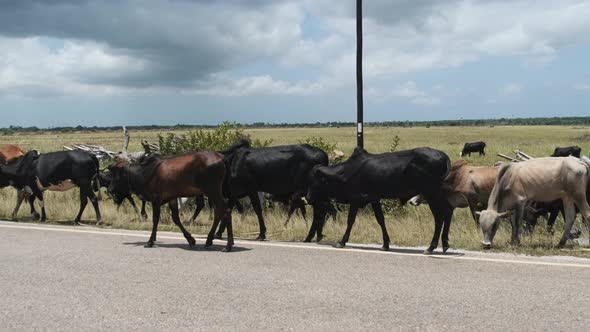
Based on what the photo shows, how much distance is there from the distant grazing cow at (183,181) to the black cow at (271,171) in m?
0.98

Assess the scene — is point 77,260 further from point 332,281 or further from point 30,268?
point 332,281

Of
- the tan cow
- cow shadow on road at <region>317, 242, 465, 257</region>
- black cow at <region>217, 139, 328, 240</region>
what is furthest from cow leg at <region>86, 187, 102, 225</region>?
the tan cow

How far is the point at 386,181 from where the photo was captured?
9.52m

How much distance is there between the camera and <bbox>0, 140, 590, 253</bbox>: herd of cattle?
928 centimetres

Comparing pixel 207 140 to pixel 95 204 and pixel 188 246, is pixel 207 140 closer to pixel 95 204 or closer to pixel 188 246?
pixel 95 204

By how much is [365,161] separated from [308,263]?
2.42m

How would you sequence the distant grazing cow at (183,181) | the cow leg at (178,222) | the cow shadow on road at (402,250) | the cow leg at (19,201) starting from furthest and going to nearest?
1. the cow leg at (19,201)
2. the distant grazing cow at (183,181)
3. the cow leg at (178,222)
4. the cow shadow on road at (402,250)

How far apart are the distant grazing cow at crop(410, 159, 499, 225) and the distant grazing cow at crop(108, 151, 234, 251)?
15.0 feet

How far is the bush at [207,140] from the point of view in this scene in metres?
16.0

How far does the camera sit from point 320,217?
10641 mm

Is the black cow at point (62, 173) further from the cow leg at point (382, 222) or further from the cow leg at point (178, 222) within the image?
the cow leg at point (382, 222)

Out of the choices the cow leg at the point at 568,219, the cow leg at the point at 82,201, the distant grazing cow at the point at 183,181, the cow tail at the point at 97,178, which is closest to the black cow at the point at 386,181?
the distant grazing cow at the point at 183,181

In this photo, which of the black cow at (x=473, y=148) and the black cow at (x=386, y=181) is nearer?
the black cow at (x=386, y=181)

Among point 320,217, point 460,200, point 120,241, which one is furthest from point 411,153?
point 120,241
